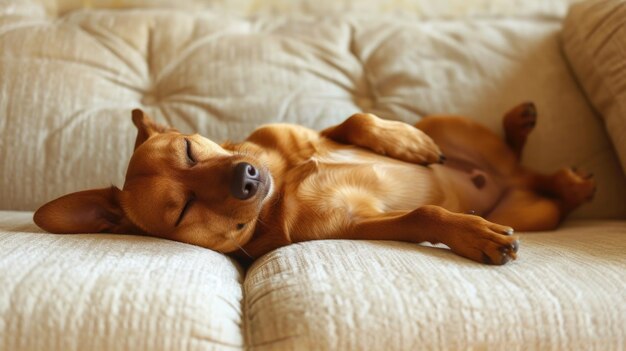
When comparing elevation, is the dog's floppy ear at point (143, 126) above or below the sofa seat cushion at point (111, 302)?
above

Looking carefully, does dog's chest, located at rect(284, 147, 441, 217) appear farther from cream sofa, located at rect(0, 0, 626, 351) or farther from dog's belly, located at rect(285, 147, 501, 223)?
cream sofa, located at rect(0, 0, 626, 351)

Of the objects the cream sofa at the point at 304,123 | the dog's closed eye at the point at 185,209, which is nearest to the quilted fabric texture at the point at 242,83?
the cream sofa at the point at 304,123

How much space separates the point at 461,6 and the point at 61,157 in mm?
2039

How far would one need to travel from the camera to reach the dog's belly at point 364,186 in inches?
77.3

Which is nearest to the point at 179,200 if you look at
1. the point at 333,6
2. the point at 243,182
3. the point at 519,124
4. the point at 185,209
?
the point at 185,209

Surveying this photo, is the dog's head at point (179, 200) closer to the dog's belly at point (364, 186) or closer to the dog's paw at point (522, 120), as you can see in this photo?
the dog's belly at point (364, 186)

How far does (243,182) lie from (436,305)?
0.66 metres

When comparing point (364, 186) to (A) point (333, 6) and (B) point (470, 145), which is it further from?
(A) point (333, 6)

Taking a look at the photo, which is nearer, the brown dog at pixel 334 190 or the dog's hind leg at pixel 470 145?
the brown dog at pixel 334 190

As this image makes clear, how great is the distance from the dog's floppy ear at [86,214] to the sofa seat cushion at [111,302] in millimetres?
214

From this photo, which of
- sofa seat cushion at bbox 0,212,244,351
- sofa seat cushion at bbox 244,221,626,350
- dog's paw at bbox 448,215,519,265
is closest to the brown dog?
dog's paw at bbox 448,215,519,265

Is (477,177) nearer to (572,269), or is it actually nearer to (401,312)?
(572,269)

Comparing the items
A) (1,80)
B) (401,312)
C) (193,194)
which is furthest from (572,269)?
(1,80)

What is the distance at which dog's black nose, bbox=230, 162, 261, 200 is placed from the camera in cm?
172
